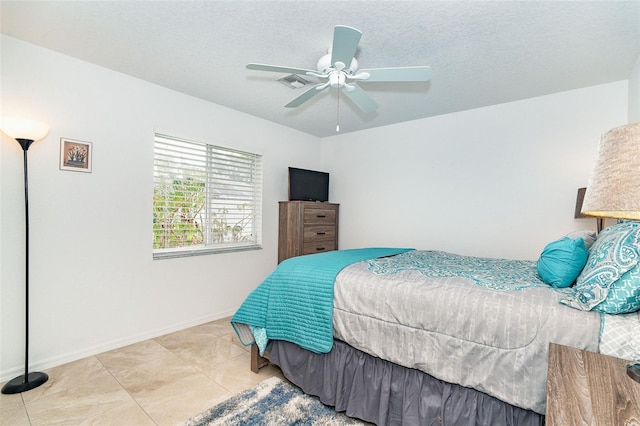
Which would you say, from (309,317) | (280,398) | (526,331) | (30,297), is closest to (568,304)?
(526,331)

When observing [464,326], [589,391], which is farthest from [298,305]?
[589,391]

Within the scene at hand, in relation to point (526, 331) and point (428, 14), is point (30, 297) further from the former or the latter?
point (428, 14)

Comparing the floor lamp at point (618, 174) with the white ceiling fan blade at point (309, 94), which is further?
the white ceiling fan blade at point (309, 94)

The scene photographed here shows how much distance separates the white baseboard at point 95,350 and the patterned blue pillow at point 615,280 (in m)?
3.25

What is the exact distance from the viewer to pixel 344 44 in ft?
5.54

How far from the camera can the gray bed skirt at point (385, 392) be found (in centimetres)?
149

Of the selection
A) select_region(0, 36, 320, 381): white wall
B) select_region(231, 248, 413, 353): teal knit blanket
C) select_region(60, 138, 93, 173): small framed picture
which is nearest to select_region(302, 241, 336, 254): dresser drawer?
select_region(0, 36, 320, 381): white wall

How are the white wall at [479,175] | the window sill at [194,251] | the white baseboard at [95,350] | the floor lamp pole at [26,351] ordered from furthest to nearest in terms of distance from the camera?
the window sill at [194,251] → the white wall at [479,175] → the white baseboard at [95,350] → the floor lamp pole at [26,351]

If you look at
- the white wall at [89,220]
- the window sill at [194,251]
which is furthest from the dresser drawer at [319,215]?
the white wall at [89,220]

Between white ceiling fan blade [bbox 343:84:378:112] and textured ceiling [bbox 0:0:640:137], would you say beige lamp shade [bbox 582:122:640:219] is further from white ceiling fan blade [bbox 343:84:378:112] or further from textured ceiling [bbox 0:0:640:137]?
white ceiling fan blade [bbox 343:84:378:112]

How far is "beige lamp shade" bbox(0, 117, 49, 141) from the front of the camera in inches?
80.4

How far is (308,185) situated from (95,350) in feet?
9.79

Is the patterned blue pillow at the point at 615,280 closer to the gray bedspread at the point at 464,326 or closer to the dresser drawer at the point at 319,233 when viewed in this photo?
the gray bedspread at the point at 464,326

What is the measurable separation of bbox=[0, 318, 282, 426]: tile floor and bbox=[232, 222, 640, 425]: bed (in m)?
0.37
